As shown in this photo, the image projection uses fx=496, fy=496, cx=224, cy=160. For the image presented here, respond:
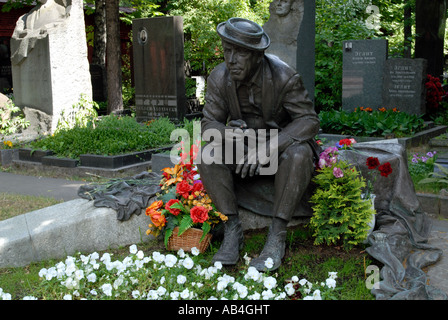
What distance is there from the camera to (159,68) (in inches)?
418

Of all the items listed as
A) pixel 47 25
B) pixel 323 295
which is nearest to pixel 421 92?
pixel 47 25

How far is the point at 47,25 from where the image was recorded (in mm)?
9773

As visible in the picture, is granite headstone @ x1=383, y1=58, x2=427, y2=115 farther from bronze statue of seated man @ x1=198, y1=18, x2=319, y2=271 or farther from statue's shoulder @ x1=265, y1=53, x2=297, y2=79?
statue's shoulder @ x1=265, y1=53, x2=297, y2=79

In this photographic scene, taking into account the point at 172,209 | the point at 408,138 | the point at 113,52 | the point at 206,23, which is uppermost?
the point at 206,23

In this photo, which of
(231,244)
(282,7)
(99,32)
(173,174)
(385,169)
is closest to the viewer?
(231,244)

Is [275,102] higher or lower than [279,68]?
lower

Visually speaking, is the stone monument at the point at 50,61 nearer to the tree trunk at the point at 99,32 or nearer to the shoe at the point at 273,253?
the tree trunk at the point at 99,32

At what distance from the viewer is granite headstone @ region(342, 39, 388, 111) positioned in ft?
36.5

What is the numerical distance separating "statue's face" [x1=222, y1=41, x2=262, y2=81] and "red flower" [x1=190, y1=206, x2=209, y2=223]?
104cm

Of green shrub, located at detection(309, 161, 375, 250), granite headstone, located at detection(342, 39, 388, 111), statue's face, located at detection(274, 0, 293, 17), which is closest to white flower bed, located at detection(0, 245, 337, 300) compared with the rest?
green shrub, located at detection(309, 161, 375, 250)

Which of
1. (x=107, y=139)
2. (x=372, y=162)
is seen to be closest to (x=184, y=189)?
(x=372, y=162)

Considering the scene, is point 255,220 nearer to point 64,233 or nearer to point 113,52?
point 64,233

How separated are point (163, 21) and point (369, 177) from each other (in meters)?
7.34

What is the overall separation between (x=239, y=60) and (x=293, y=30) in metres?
5.37
